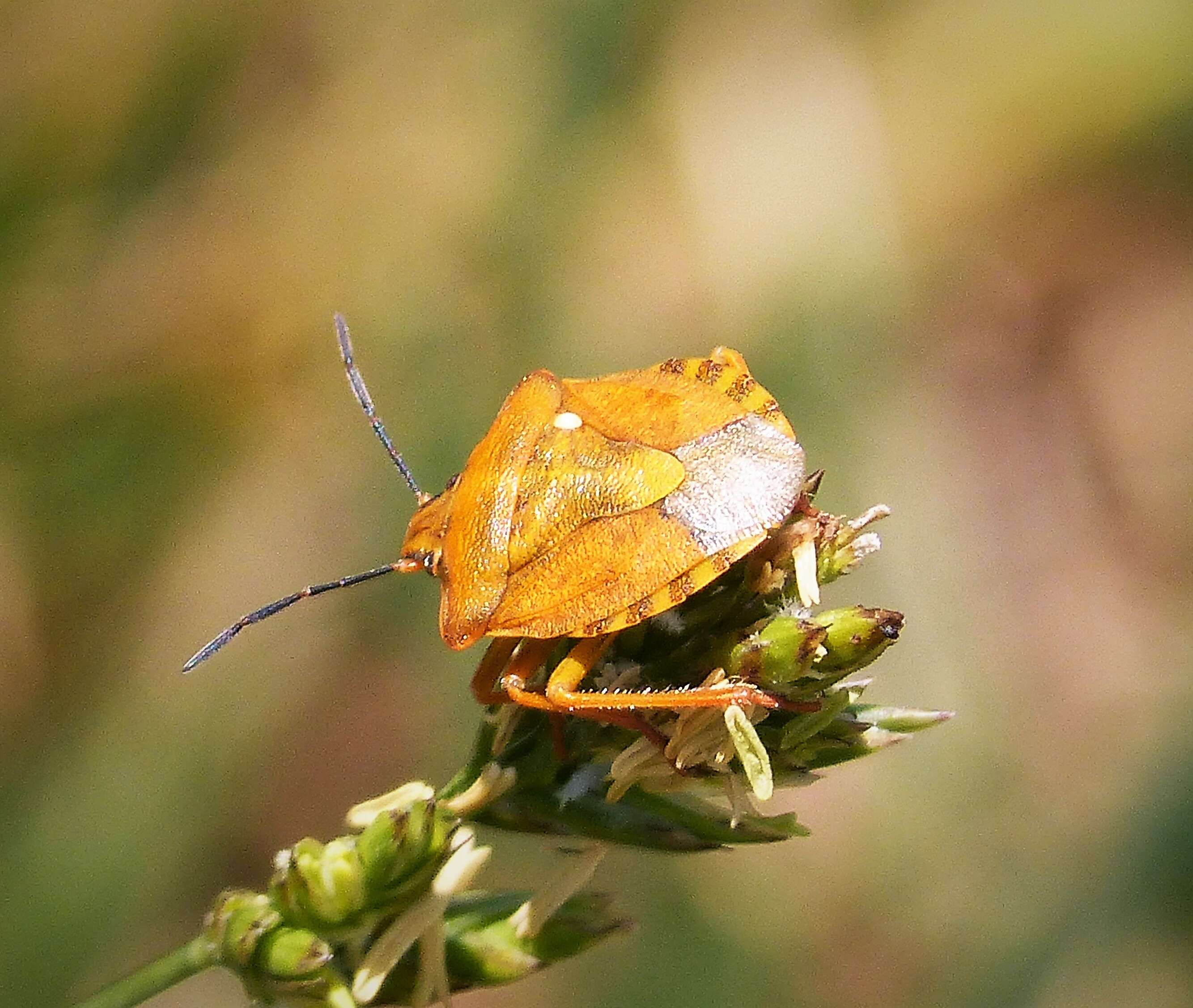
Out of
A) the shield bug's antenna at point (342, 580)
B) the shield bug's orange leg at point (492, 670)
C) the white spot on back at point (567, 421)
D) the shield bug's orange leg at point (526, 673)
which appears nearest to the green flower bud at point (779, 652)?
the shield bug's orange leg at point (526, 673)

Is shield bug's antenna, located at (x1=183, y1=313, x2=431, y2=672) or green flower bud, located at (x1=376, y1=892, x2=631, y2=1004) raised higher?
shield bug's antenna, located at (x1=183, y1=313, x2=431, y2=672)

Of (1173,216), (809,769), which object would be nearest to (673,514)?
(809,769)

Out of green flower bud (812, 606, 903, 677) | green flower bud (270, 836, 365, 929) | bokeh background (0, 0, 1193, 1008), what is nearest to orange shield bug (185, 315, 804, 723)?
green flower bud (812, 606, 903, 677)

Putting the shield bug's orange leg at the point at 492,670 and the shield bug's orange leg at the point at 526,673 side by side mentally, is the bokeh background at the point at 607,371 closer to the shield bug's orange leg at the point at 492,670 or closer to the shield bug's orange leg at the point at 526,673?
the shield bug's orange leg at the point at 492,670

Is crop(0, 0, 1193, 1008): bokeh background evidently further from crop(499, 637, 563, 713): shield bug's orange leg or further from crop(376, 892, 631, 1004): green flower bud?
crop(499, 637, 563, 713): shield bug's orange leg

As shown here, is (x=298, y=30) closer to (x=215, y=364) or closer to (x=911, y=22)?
(x=215, y=364)
